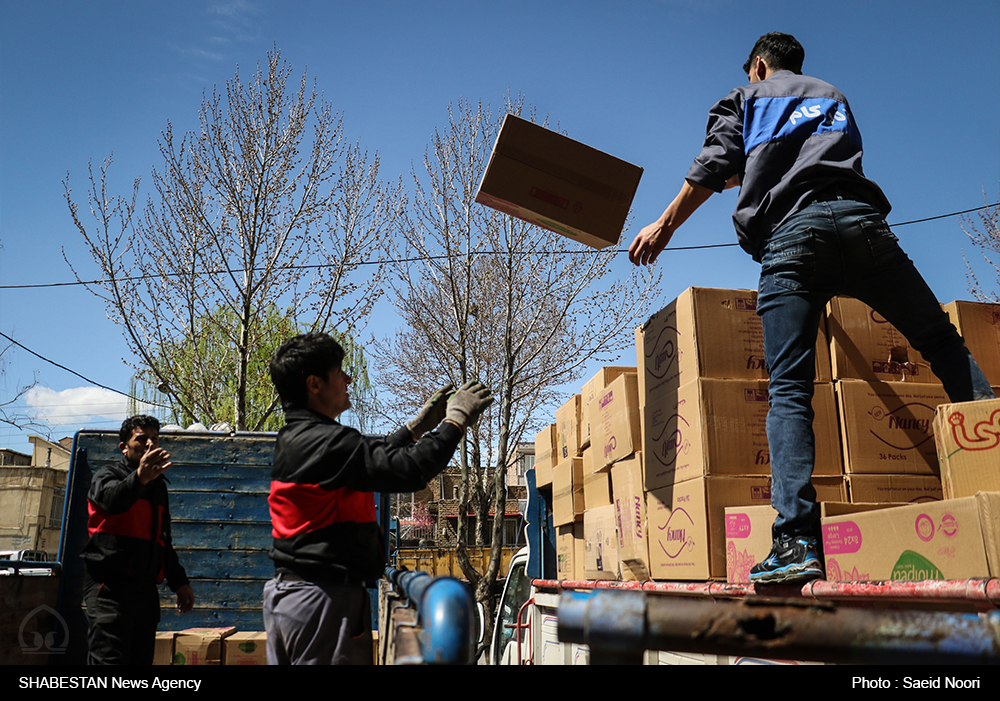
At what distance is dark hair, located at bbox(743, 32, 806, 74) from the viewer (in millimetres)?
2752

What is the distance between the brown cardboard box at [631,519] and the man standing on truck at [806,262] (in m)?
1.20

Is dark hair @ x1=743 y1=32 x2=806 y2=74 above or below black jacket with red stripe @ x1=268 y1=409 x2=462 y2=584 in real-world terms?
above

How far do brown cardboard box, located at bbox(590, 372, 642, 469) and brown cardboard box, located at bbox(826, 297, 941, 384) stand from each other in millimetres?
988

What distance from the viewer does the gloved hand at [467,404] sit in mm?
1938

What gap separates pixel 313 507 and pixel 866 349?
7.53 feet

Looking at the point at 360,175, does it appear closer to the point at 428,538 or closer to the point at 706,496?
the point at 706,496

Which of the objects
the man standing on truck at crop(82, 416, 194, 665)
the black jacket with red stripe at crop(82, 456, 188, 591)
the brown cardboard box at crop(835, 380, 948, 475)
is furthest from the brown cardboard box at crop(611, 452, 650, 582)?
the black jacket with red stripe at crop(82, 456, 188, 591)

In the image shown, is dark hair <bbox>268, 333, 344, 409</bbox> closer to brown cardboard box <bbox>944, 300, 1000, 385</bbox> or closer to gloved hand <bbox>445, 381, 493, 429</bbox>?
gloved hand <bbox>445, 381, 493, 429</bbox>

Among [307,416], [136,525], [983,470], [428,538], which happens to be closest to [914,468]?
[983,470]

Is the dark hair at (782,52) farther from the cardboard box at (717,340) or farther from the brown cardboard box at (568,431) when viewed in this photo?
the brown cardboard box at (568,431)

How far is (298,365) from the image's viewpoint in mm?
2152

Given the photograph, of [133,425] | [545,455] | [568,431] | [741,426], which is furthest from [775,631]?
[545,455]

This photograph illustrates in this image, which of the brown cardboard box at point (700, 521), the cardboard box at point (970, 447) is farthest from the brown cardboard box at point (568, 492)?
the cardboard box at point (970, 447)

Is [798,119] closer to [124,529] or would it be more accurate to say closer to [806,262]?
[806,262]
